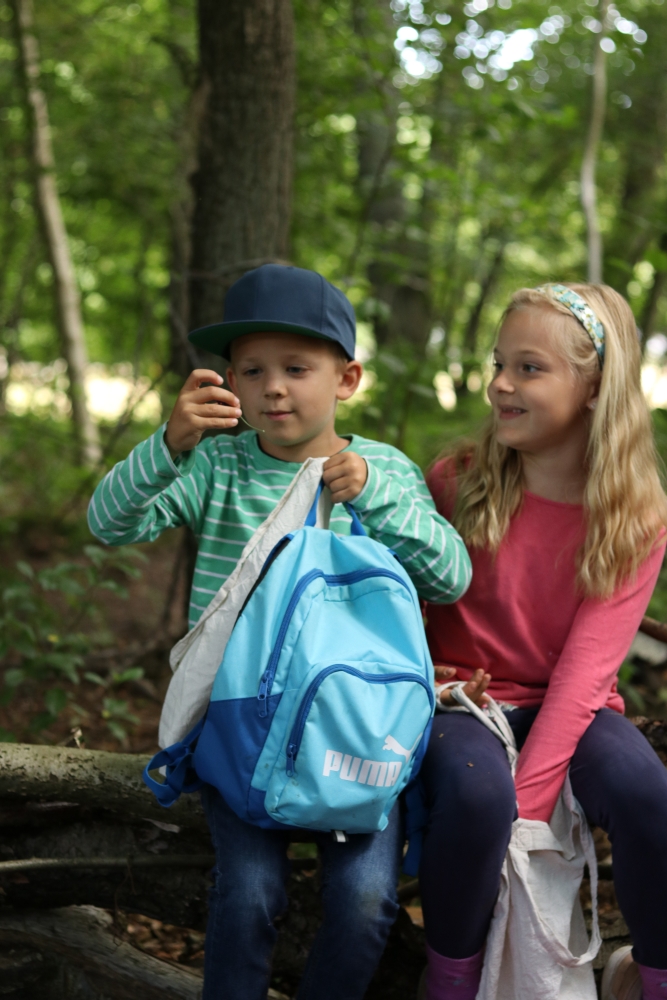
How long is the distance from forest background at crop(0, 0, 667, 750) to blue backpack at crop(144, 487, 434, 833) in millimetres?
765

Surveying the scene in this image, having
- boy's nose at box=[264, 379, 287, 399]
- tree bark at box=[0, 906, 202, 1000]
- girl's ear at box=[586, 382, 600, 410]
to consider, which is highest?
girl's ear at box=[586, 382, 600, 410]

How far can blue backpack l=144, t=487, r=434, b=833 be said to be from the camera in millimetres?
1763

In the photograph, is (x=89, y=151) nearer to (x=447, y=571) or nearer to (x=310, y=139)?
(x=310, y=139)

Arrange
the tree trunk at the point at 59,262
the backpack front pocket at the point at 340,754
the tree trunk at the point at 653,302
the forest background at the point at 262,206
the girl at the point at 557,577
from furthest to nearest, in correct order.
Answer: the tree trunk at the point at 653,302
the tree trunk at the point at 59,262
the forest background at the point at 262,206
the girl at the point at 557,577
the backpack front pocket at the point at 340,754

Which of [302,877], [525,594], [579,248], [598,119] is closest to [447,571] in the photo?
[525,594]

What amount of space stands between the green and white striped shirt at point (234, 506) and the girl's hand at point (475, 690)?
8.8 inches

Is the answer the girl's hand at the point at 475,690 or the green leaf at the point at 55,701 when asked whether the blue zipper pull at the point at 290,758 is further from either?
the green leaf at the point at 55,701

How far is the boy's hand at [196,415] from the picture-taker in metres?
2.05

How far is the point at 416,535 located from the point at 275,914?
93 centimetres

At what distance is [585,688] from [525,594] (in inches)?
12.6

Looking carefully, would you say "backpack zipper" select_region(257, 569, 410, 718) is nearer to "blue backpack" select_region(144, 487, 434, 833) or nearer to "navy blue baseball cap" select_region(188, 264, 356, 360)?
"blue backpack" select_region(144, 487, 434, 833)

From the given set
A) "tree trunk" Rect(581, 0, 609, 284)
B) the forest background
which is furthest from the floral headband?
"tree trunk" Rect(581, 0, 609, 284)

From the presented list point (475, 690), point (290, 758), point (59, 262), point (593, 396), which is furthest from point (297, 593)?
point (59, 262)

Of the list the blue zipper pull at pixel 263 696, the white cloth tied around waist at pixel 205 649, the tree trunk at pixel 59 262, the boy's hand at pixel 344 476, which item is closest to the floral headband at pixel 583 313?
the boy's hand at pixel 344 476
